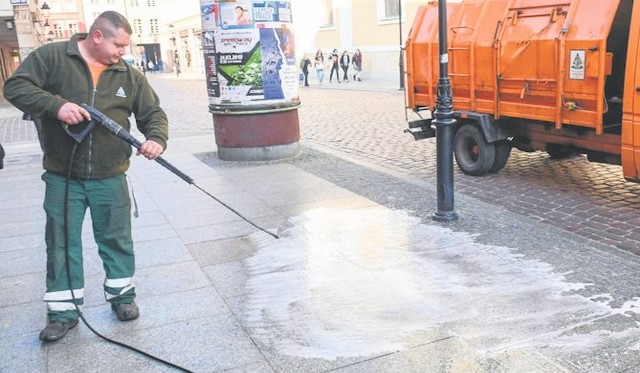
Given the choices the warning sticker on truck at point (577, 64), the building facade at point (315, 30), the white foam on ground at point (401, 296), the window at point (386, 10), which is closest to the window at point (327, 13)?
the building facade at point (315, 30)

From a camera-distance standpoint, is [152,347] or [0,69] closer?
[152,347]

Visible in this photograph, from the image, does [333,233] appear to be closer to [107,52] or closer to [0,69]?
[107,52]

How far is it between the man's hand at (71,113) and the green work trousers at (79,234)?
18.4 inches

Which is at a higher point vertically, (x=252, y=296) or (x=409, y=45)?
(x=409, y=45)

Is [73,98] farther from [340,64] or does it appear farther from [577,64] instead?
[340,64]

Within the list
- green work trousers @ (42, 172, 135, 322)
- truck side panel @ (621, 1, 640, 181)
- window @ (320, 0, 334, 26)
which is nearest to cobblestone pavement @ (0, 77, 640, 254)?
truck side panel @ (621, 1, 640, 181)

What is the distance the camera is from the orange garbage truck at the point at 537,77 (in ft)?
20.9

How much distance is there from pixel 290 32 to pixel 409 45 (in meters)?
1.83

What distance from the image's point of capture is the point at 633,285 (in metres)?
4.41

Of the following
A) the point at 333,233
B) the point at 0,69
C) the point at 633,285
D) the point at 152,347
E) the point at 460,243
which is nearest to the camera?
the point at 152,347

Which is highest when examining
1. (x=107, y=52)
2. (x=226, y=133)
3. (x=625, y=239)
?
(x=107, y=52)

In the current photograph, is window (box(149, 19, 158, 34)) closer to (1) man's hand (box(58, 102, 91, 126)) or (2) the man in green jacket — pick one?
(2) the man in green jacket

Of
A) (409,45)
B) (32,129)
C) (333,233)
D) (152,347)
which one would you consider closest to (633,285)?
(333,233)

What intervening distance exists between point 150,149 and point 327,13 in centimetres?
3613
